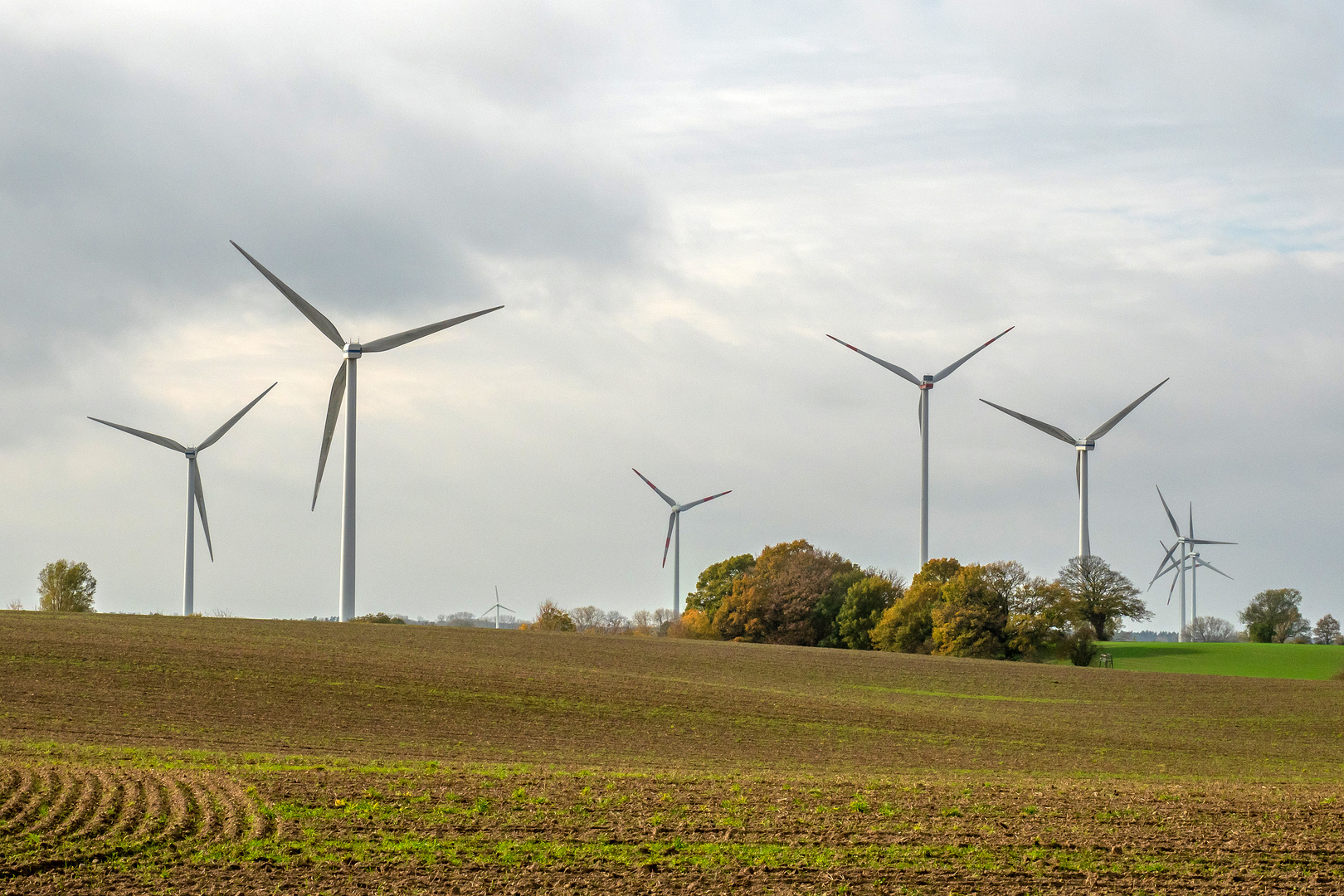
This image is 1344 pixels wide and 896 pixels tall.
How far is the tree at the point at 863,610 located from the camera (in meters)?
78.4

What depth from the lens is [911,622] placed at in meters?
73.9

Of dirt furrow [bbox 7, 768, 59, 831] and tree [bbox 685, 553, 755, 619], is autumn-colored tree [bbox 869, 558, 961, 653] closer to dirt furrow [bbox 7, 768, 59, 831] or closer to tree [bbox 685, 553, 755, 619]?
tree [bbox 685, 553, 755, 619]

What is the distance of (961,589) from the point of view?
7138 cm

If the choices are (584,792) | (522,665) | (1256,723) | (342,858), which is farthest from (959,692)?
(342,858)

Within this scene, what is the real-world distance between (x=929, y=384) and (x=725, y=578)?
23487 mm

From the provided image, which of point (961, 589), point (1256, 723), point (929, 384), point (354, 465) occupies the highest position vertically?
point (929, 384)

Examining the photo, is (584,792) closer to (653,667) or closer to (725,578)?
(653,667)

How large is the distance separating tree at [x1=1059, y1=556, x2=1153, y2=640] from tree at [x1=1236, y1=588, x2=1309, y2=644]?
142 ft

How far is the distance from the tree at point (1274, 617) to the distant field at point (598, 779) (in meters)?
67.1

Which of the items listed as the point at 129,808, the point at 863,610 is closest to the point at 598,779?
the point at 129,808

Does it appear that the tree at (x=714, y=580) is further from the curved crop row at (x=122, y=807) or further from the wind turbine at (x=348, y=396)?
the curved crop row at (x=122, y=807)

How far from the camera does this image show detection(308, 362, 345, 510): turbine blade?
5788 centimetres

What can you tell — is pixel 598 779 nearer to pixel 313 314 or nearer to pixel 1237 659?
pixel 313 314

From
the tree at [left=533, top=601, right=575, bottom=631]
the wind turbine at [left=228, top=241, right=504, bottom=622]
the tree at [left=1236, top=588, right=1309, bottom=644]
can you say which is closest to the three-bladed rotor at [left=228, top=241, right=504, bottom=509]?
the wind turbine at [left=228, top=241, right=504, bottom=622]
